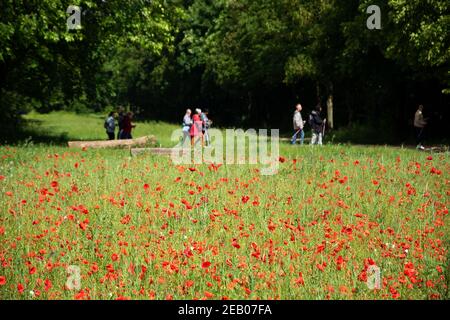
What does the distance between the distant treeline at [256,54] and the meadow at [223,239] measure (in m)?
13.2

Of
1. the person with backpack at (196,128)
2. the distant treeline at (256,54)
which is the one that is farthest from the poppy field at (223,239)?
the distant treeline at (256,54)

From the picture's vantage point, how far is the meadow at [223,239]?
5.67 metres

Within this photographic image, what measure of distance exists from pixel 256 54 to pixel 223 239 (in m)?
43.6

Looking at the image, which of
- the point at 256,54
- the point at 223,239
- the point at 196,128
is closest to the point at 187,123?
the point at 196,128

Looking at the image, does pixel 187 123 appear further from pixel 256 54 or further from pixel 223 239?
pixel 256 54

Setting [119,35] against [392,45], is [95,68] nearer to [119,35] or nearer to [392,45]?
[119,35]

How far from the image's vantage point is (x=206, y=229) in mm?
7559

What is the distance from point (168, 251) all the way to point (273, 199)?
3.40 metres

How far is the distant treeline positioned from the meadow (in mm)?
13207

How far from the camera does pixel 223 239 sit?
7410 millimetres

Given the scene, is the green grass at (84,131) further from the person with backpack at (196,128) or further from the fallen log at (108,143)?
the fallen log at (108,143)

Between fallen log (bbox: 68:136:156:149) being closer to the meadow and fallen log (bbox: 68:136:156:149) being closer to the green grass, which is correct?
the green grass

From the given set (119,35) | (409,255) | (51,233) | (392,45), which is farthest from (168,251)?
(392,45)
